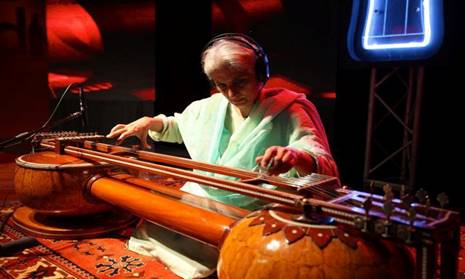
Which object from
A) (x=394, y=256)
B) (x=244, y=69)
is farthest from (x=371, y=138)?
(x=394, y=256)

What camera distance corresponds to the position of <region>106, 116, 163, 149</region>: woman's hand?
7.53ft

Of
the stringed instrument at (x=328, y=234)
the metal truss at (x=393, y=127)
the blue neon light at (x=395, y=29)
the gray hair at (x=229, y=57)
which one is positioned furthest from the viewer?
the metal truss at (x=393, y=127)

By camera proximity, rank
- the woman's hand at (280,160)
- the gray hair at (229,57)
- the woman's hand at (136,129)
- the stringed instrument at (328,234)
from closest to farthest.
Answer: the stringed instrument at (328,234)
the woman's hand at (280,160)
the gray hair at (229,57)
the woman's hand at (136,129)

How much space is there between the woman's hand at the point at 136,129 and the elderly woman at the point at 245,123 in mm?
346

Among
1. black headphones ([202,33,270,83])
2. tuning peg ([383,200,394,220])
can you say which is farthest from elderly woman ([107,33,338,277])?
tuning peg ([383,200,394,220])

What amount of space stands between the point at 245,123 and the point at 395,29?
99.9 inches

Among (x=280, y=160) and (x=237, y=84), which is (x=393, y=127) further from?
(x=280, y=160)

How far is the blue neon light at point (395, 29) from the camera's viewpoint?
3471mm

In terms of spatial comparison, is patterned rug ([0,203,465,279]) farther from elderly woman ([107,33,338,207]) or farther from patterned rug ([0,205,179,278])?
elderly woman ([107,33,338,207])

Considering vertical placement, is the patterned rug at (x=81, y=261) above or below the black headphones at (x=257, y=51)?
below

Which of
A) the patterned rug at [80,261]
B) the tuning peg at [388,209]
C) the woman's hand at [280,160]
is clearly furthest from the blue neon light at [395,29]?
the tuning peg at [388,209]

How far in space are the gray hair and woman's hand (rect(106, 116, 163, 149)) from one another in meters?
0.65

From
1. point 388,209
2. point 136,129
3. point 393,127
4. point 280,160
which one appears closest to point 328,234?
point 388,209

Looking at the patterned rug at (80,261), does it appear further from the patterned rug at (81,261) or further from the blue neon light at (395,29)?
the blue neon light at (395,29)
